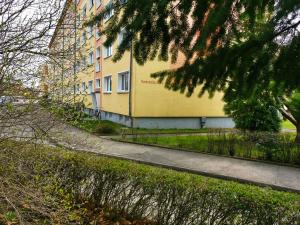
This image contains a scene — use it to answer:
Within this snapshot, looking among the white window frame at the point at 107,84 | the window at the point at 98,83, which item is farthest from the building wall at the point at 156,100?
the window at the point at 98,83

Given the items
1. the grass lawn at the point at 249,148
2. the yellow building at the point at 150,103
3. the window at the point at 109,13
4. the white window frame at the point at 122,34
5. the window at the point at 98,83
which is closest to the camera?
the window at the point at 109,13

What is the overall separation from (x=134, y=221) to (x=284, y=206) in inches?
73.0

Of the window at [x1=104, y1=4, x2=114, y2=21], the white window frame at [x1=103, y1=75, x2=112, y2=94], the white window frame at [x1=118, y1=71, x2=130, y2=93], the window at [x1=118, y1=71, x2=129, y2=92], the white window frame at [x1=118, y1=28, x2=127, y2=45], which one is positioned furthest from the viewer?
the white window frame at [x1=103, y1=75, x2=112, y2=94]

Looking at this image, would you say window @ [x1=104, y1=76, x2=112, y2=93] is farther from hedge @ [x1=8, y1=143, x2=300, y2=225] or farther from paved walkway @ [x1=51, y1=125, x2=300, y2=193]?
hedge @ [x1=8, y1=143, x2=300, y2=225]

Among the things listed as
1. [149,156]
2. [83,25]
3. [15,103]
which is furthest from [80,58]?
[149,156]

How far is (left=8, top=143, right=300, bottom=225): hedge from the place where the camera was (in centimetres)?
332

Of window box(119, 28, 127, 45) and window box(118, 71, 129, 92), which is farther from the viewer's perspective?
window box(118, 71, 129, 92)

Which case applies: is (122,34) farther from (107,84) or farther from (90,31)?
(107,84)

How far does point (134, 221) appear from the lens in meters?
4.19

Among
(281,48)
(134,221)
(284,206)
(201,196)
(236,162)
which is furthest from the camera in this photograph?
(236,162)

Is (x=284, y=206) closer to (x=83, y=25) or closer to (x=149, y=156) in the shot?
(x=83, y=25)

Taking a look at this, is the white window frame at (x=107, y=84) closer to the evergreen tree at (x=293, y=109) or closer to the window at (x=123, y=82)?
the window at (x=123, y=82)

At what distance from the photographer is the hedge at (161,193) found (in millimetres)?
3320

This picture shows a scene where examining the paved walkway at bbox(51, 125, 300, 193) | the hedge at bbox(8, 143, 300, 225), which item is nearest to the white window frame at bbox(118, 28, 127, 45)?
the hedge at bbox(8, 143, 300, 225)
